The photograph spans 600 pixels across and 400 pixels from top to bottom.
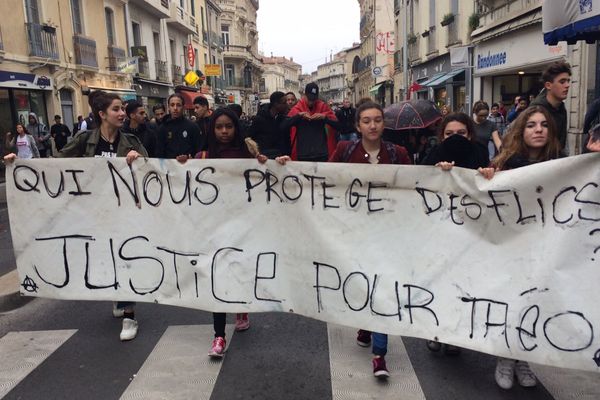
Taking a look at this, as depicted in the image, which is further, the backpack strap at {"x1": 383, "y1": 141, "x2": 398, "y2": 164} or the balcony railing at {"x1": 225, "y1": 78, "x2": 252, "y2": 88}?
the balcony railing at {"x1": 225, "y1": 78, "x2": 252, "y2": 88}

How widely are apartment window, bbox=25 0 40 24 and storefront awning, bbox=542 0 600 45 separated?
15.9 m

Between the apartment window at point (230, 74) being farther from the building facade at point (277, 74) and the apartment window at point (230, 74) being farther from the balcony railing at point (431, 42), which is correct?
the building facade at point (277, 74)

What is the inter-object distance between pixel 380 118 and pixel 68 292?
260cm

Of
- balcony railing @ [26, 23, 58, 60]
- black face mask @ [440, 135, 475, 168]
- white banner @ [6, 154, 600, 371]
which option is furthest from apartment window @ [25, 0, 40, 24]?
black face mask @ [440, 135, 475, 168]

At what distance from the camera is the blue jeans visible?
3.35 metres

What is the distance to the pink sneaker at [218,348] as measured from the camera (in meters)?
3.69

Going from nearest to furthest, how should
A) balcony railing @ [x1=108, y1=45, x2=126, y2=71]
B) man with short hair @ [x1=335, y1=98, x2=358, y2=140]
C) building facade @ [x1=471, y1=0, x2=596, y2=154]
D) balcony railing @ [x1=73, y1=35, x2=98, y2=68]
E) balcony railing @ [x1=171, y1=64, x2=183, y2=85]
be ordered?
man with short hair @ [x1=335, y1=98, x2=358, y2=140] → building facade @ [x1=471, y1=0, x2=596, y2=154] → balcony railing @ [x1=73, y1=35, x2=98, y2=68] → balcony railing @ [x1=108, y1=45, x2=126, y2=71] → balcony railing @ [x1=171, y1=64, x2=183, y2=85]

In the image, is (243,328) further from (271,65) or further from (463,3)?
(271,65)

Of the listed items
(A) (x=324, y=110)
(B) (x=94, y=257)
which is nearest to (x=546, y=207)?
(B) (x=94, y=257)

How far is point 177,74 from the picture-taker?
32.8 m

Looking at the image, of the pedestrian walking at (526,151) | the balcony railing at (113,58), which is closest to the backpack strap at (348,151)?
the pedestrian walking at (526,151)

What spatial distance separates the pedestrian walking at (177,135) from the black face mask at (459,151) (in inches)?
122

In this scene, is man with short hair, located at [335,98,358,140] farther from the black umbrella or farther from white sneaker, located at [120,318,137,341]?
white sneaker, located at [120,318,137,341]

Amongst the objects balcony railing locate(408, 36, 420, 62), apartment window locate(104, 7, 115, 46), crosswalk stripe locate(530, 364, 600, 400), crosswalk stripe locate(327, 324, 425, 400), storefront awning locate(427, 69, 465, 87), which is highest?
apartment window locate(104, 7, 115, 46)
